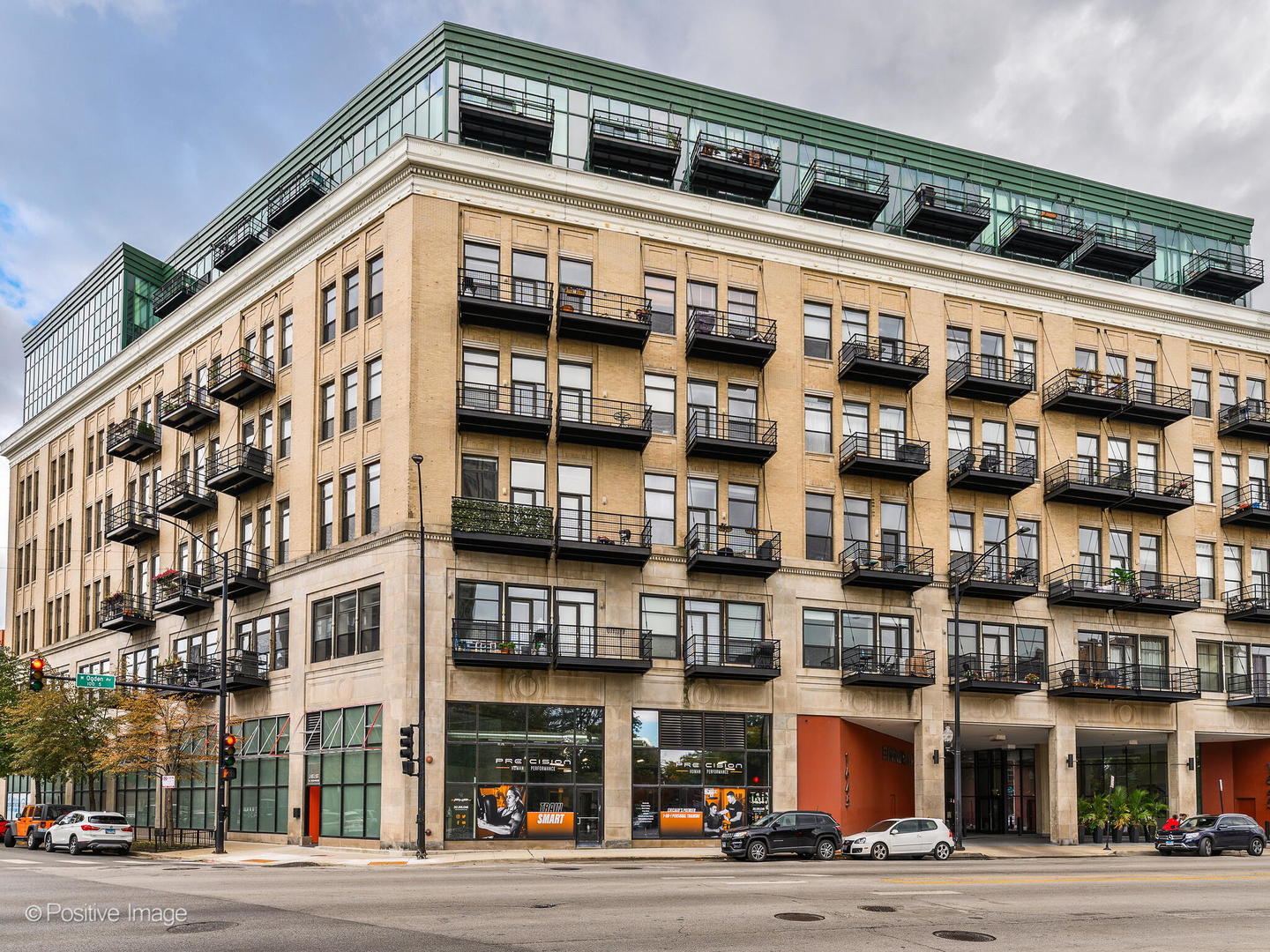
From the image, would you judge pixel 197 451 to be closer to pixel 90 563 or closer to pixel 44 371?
pixel 90 563

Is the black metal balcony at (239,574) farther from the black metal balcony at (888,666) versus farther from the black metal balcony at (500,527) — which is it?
the black metal balcony at (888,666)

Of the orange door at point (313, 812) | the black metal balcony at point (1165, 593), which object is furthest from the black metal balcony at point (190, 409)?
the black metal balcony at point (1165, 593)

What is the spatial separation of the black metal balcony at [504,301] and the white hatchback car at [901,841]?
20729mm

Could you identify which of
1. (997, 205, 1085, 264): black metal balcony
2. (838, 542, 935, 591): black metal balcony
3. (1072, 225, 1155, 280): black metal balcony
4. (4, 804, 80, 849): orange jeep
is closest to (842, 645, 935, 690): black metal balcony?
(838, 542, 935, 591): black metal balcony

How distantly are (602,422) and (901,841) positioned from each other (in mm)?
17620

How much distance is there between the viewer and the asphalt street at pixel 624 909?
1720 cm

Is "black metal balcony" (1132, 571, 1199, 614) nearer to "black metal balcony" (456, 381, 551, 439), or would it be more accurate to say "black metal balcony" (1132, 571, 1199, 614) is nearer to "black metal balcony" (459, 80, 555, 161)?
"black metal balcony" (456, 381, 551, 439)

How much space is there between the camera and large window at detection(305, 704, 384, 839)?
4234 centimetres

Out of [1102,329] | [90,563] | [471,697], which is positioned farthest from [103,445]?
[1102,329]

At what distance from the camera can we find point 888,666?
4847 cm

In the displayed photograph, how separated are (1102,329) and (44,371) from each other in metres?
61.3

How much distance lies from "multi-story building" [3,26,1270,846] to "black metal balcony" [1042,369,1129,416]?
11.0 inches

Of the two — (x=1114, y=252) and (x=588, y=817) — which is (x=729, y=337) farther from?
(x=1114, y=252)

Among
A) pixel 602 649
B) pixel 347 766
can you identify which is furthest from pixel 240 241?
pixel 602 649
